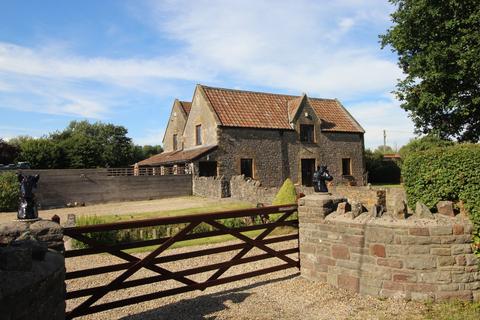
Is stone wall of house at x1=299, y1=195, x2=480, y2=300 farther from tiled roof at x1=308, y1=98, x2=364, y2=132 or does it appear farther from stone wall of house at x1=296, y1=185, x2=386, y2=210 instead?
tiled roof at x1=308, y1=98, x2=364, y2=132

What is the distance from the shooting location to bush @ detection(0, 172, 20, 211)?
792 inches

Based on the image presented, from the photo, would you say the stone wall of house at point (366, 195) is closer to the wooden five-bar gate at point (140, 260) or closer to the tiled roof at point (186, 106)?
the wooden five-bar gate at point (140, 260)

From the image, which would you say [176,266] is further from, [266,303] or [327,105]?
[327,105]

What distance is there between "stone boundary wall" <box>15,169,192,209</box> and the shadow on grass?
62.1ft

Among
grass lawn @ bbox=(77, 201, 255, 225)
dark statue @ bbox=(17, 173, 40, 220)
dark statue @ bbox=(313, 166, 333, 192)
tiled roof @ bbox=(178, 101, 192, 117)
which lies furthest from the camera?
tiled roof @ bbox=(178, 101, 192, 117)

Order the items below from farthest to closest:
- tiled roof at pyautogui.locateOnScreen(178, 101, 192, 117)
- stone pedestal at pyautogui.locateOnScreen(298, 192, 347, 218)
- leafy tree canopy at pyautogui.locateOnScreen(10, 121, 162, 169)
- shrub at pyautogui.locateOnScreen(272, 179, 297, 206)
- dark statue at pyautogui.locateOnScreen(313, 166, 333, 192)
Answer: leafy tree canopy at pyautogui.locateOnScreen(10, 121, 162, 169) < tiled roof at pyautogui.locateOnScreen(178, 101, 192, 117) < shrub at pyautogui.locateOnScreen(272, 179, 297, 206) < dark statue at pyautogui.locateOnScreen(313, 166, 333, 192) < stone pedestal at pyautogui.locateOnScreen(298, 192, 347, 218)

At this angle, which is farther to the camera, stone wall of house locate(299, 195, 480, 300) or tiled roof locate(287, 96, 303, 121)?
tiled roof locate(287, 96, 303, 121)

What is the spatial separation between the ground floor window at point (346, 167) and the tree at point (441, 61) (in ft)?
36.1

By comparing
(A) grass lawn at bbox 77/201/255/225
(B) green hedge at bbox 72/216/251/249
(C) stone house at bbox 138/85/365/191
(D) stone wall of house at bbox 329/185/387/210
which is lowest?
(B) green hedge at bbox 72/216/251/249

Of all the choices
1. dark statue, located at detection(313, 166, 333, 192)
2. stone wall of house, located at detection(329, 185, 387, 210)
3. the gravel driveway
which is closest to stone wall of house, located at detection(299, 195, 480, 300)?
the gravel driveway

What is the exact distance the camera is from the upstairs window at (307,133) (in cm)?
2914

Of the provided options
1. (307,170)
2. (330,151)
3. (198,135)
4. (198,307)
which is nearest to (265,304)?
(198,307)

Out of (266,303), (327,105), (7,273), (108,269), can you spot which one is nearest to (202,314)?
(266,303)

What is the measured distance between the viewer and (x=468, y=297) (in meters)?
5.64
